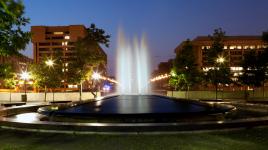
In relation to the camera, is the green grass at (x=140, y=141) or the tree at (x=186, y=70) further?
the tree at (x=186, y=70)

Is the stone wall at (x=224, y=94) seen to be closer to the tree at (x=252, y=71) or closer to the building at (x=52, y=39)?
the tree at (x=252, y=71)

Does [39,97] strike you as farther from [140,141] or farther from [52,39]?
[52,39]

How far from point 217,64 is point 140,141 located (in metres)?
44.6

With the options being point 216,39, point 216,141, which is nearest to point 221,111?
point 216,141

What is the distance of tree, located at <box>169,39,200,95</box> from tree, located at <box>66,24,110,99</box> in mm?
12783

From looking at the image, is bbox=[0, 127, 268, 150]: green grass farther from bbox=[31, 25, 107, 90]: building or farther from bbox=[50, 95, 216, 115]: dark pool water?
bbox=[31, 25, 107, 90]: building

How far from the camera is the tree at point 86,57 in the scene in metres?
55.0

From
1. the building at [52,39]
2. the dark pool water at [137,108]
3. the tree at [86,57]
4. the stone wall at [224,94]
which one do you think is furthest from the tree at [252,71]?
the building at [52,39]

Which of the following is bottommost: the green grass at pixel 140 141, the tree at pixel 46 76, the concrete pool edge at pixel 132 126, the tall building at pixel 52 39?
the green grass at pixel 140 141

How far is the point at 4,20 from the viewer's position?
33.0 ft

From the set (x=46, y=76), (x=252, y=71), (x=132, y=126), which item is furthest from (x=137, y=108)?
(x=252, y=71)

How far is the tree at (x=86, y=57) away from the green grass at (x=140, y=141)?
134 ft

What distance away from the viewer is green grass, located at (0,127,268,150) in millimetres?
11398

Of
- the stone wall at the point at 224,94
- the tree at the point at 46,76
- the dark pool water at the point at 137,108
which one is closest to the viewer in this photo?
the dark pool water at the point at 137,108
